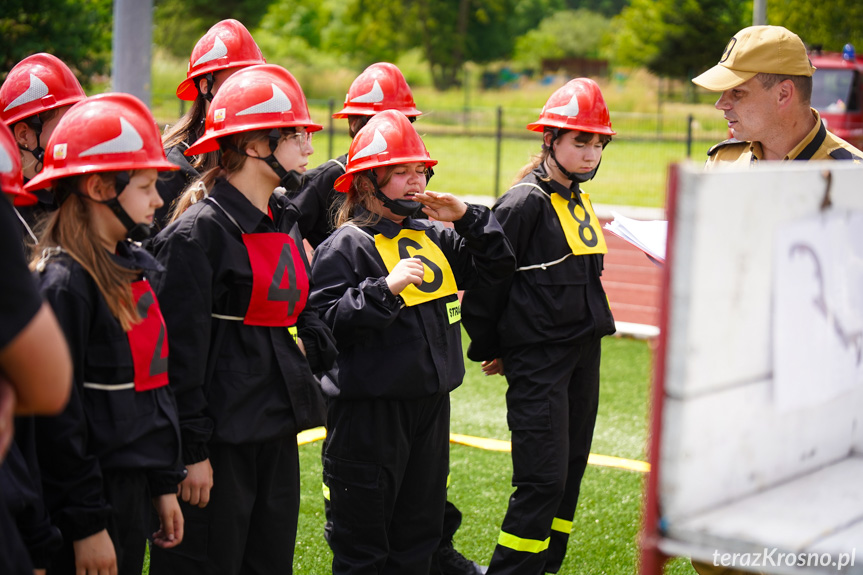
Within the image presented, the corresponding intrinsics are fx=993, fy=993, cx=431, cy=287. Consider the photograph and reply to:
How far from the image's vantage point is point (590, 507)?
5.51 m

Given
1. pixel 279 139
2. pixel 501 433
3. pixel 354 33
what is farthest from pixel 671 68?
pixel 279 139

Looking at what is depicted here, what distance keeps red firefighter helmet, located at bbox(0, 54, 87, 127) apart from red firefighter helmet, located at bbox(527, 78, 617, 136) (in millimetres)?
2126

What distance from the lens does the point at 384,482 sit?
387cm

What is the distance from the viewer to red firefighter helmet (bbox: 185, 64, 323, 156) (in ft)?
11.3

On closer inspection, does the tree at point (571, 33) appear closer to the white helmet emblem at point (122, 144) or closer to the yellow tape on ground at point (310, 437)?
the yellow tape on ground at point (310, 437)

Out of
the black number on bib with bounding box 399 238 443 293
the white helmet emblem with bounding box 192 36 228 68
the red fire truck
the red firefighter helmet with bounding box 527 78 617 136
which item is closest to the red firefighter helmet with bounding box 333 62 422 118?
the white helmet emblem with bounding box 192 36 228 68

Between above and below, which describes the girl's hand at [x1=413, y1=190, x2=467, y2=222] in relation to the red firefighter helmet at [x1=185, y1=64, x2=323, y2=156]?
below

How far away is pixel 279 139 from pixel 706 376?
197 cm

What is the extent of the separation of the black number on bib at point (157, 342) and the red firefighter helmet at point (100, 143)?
0.39m

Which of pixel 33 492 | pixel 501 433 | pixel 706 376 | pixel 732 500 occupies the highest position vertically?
pixel 706 376

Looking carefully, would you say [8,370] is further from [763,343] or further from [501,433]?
[501,433]

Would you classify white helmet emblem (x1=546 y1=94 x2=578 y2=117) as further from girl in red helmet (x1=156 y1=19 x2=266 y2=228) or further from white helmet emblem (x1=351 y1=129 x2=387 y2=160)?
girl in red helmet (x1=156 y1=19 x2=266 y2=228)

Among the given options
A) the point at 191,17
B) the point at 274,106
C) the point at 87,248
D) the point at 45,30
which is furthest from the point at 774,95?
the point at 191,17

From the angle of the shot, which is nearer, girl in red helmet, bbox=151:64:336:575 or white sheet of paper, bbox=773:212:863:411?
white sheet of paper, bbox=773:212:863:411
